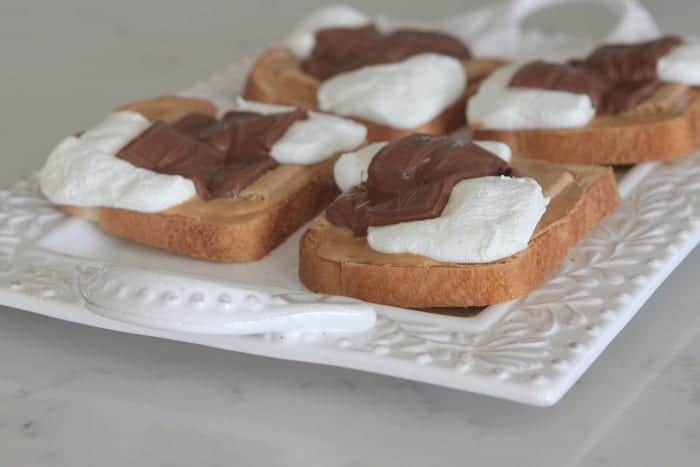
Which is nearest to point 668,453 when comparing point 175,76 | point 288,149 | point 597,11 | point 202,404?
point 202,404

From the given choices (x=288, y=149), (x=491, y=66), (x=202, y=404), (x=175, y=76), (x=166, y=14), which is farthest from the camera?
(x=166, y=14)

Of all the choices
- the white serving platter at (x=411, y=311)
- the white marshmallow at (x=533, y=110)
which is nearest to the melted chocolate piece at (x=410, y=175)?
the white serving platter at (x=411, y=311)

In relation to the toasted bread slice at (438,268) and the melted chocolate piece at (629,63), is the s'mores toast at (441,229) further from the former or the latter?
the melted chocolate piece at (629,63)

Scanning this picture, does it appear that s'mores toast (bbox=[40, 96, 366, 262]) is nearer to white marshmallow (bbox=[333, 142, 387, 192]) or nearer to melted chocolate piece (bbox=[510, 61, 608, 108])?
white marshmallow (bbox=[333, 142, 387, 192])

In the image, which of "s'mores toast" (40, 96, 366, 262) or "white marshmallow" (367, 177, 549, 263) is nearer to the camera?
"white marshmallow" (367, 177, 549, 263)

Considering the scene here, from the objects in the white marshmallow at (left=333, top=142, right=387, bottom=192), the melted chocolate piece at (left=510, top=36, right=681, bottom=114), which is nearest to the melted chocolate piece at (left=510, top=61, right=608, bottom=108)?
the melted chocolate piece at (left=510, top=36, right=681, bottom=114)

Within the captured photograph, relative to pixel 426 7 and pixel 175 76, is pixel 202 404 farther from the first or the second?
pixel 426 7

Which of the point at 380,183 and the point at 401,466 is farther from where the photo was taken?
the point at 380,183
